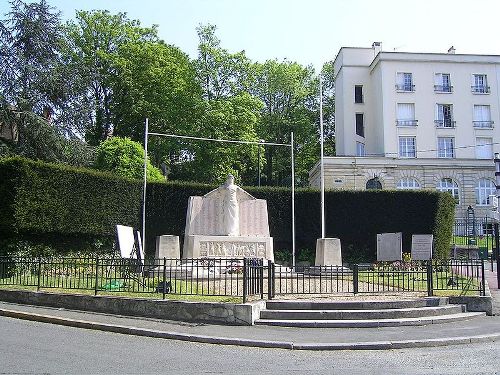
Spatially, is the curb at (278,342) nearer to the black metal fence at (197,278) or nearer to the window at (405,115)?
the black metal fence at (197,278)

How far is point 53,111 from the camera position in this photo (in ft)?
128

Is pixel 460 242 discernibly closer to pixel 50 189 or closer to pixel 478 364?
pixel 50 189

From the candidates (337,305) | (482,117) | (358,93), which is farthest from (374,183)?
(337,305)

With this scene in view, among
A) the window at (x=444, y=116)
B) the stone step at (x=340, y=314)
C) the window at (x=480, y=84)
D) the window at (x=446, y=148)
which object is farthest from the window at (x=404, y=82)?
the stone step at (x=340, y=314)

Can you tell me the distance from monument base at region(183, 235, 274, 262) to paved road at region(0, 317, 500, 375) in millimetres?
12495

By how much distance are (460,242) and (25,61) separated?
32.9m

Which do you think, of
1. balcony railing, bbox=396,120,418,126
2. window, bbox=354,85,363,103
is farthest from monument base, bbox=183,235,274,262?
window, bbox=354,85,363,103

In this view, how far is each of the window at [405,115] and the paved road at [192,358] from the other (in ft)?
163

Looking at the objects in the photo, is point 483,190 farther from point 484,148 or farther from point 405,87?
point 405,87

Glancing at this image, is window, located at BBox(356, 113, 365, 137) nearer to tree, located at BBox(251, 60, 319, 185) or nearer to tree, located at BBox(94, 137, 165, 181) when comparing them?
tree, located at BBox(251, 60, 319, 185)

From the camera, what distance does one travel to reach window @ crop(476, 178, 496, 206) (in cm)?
5574

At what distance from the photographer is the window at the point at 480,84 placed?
5922 cm

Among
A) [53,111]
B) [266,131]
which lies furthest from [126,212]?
[266,131]

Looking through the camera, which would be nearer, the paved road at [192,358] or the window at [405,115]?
the paved road at [192,358]
